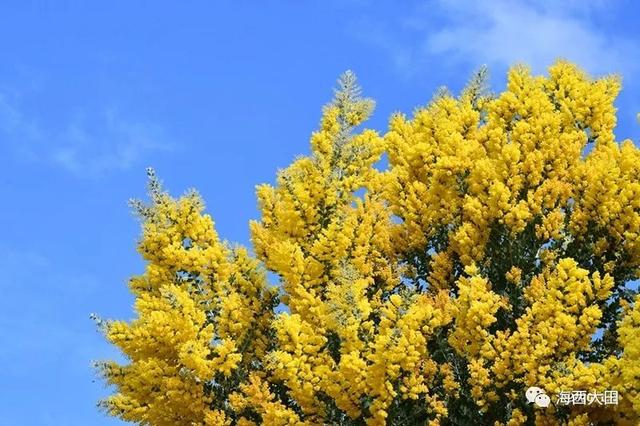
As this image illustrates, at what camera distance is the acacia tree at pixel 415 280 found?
16.9 meters

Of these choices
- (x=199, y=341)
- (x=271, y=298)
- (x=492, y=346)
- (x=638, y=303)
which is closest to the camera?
(x=638, y=303)

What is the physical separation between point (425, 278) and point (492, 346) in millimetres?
3498

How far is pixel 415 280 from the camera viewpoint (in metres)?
20.5

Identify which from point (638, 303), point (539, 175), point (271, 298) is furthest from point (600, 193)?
point (271, 298)

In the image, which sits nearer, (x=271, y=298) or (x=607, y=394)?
(x=607, y=394)

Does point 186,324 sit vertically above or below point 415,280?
below

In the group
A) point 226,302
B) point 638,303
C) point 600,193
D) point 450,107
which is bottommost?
point 638,303

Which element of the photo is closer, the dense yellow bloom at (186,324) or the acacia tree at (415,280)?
the acacia tree at (415,280)

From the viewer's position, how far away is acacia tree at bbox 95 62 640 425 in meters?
16.9

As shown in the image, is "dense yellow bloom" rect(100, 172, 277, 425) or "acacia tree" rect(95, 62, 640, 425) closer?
"acacia tree" rect(95, 62, 640, 425)

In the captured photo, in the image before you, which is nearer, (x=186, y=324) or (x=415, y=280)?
(x=186, y=324)

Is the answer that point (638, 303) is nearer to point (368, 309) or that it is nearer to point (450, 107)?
point (368, 309)

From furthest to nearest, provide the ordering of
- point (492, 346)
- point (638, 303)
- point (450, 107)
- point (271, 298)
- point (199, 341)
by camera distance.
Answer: point (450, 107) → point (271, 298) → point (199, 341) → point (492, 346) → point (638, 303)

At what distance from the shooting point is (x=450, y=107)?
21.5 metres
